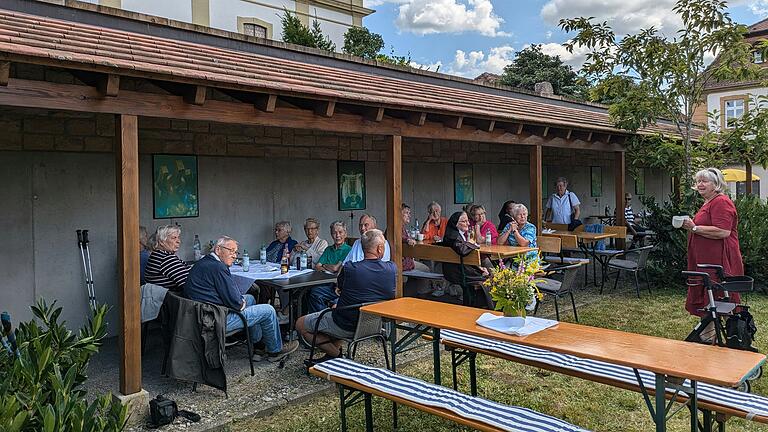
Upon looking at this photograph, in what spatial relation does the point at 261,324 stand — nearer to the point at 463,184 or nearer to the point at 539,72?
the point at 463,184

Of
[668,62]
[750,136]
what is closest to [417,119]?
[668,62]

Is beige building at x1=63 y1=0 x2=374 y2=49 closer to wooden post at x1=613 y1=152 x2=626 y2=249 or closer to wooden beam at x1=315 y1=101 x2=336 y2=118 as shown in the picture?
wooden post at x1=613 y1=152 x2=626 y2=249

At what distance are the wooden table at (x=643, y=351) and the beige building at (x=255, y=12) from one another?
19.0 m

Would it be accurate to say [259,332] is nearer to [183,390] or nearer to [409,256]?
[183,390]

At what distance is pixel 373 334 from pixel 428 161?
5.50 m

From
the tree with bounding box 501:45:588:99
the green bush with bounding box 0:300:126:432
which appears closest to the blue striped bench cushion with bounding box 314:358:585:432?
the green bush with bounding box 0:300:126:432

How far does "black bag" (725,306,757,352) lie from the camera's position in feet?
14.5

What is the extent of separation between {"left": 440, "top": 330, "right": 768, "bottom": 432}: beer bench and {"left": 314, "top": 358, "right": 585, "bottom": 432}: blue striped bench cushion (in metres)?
0.70

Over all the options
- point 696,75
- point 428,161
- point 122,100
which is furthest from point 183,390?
point 696,75

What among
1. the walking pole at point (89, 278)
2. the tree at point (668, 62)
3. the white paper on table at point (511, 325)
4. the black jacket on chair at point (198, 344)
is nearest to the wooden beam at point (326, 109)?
the black jacket on chair at point (198, 344)

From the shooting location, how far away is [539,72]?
29781 mm

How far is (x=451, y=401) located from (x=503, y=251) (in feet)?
12.1

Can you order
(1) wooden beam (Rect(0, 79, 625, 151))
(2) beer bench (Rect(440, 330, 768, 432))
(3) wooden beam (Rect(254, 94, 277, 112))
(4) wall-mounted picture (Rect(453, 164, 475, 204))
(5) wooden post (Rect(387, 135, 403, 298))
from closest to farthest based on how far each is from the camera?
(2) beer bench (Rect(440, 330, 768, 432)) → (1) wooden beam (Rect(0, 79, 625, 151)) → (3) wooden beam (Rect(254, 94, 277, 112)) → (5) wooden post (Rect(387, 135, 403, 298)) → (4) wall-mounted picture (Rect(453, 164, 475, 204))

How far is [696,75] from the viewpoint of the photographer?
26.7 feet
